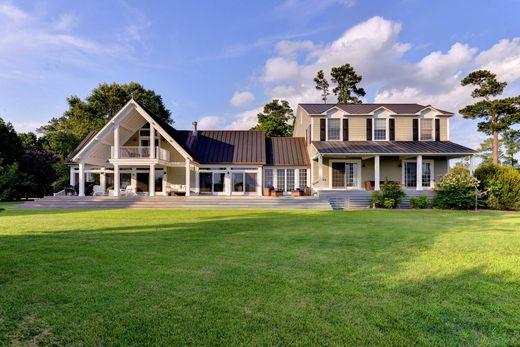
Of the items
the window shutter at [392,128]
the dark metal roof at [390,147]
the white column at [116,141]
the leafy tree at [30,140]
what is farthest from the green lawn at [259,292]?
the leafy tree at [30,140]

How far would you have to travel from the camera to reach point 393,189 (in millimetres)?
19094

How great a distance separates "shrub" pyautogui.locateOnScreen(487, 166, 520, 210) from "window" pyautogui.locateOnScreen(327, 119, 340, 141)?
33.9ft

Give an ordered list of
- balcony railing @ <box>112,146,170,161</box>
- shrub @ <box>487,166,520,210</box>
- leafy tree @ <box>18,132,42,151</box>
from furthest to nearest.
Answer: leafy tree @ <box>18,132,42,151</box> → balcony railing @ <box>112,146,170,161</box> → shrub @ <box>487,166,520,210</box>

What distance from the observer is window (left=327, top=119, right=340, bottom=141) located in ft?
79.4

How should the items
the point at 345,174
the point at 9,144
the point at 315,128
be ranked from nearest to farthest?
the point at 345,174 < the point at 315,128 < the point at 9,144

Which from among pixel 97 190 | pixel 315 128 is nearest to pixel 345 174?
pixel 315 128

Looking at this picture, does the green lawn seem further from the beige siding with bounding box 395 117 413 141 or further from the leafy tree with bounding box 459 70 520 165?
the leafy tree with bounding box 459 70 520 165

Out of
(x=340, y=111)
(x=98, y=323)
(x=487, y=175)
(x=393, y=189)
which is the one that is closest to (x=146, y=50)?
(x=340, y=111)

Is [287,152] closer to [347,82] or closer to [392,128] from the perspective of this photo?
[392,128]

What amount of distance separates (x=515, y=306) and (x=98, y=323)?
184 inches

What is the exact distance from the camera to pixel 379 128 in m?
24.3

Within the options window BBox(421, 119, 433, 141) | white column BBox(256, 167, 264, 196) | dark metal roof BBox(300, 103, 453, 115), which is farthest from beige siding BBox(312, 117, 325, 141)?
window BBox(421, 119, 433, 141)

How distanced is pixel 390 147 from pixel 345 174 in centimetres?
375

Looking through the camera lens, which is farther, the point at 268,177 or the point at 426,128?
the point at 268,177
